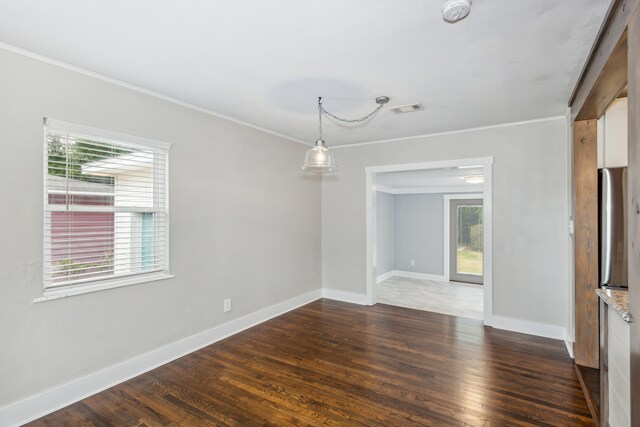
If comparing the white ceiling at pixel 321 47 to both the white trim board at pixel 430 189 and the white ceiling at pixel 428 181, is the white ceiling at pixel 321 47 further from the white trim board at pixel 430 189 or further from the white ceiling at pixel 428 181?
the white trim board at pixel 430 189

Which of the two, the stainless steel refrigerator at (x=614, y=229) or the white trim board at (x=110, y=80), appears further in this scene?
the stainless steel refrigerator at (x=614, y=229)

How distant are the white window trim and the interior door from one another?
20.5 ft

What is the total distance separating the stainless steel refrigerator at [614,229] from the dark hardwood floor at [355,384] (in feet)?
3.11

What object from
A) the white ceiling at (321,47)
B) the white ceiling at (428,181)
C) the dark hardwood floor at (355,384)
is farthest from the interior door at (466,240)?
the white ceiling at (321,47)

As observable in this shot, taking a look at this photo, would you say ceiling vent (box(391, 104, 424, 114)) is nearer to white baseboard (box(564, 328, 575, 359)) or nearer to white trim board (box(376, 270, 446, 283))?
white baseboard (box(564, 328, 575, 359))

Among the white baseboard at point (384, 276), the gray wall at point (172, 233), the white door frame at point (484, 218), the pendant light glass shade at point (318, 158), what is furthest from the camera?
the white baseboard at point (384, 276)

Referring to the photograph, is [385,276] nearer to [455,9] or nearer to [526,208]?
[526,208]

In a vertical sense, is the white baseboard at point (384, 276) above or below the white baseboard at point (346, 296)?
below

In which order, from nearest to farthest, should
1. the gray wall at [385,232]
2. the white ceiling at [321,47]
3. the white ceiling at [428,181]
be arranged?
the white ceiling at [321,47], the white ceiling at [428,181], the gray wall at [385,232]

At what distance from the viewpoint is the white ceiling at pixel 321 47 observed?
1.77m

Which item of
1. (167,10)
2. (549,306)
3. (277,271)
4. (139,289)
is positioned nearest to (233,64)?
(167,10)

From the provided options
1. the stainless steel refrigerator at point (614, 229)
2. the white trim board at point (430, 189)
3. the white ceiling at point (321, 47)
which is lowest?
the stainless steel refrigerator at point (614, 229)

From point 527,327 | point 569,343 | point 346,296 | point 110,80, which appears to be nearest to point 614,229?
point 569,343

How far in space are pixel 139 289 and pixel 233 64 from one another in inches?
81.9
